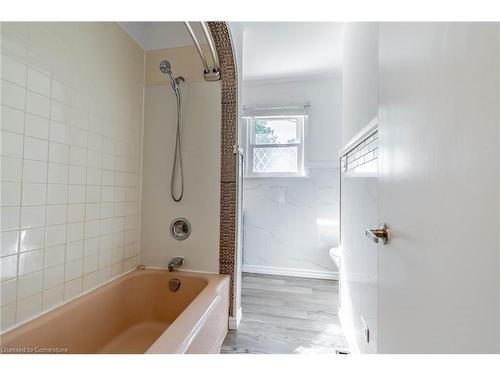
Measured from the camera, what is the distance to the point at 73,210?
1203mm

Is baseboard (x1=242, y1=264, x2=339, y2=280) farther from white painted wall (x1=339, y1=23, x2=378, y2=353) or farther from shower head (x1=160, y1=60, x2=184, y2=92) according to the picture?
shower head (x1=160, y1=60, x2=184, y2=92)

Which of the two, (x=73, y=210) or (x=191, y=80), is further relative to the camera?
(x=191, y=80)

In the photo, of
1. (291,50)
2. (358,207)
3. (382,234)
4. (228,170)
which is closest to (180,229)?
(228,170)

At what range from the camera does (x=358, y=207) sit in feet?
4.16

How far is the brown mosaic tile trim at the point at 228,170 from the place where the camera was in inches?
64.2

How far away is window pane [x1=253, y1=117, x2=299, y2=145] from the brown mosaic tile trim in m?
1.34

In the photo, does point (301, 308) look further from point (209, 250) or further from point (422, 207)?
point (422, 207)

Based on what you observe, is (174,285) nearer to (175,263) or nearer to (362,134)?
(175,263)

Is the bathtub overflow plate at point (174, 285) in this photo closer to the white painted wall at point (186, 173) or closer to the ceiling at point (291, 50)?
the white painted wall at point (186, 173)

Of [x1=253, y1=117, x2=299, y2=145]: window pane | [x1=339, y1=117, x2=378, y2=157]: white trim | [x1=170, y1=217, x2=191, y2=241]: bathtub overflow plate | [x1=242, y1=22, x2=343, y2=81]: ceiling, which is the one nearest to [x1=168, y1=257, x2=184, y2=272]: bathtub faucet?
[x1=170, y1=217, x2=191, y2=241]: bathtub overflow plate

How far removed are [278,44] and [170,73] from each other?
119cm
